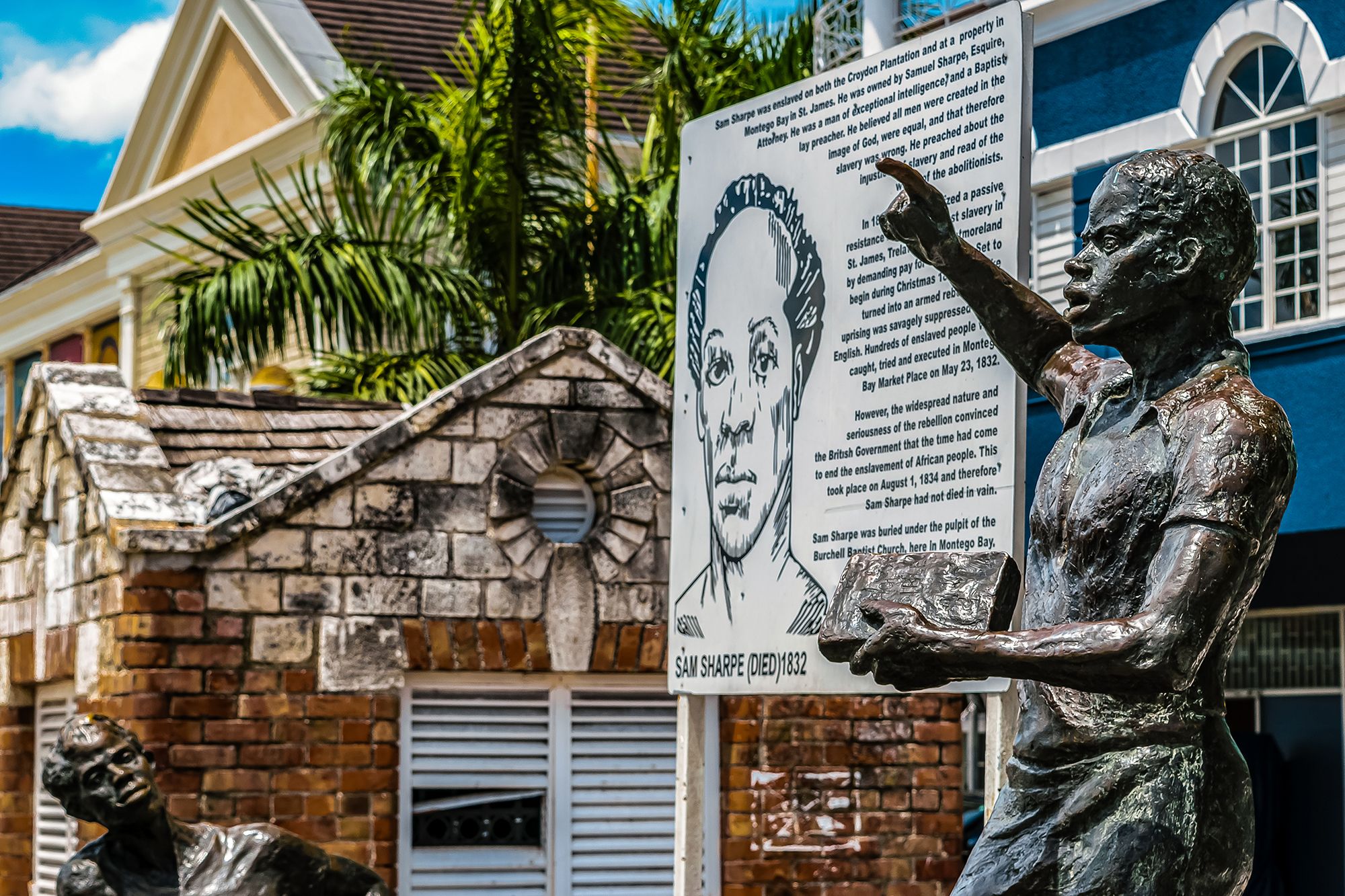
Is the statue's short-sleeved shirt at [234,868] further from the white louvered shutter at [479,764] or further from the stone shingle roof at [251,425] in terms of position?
the stone shingle roof at [251,425]

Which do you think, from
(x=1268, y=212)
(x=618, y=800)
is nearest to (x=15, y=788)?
(x=618, y=800)

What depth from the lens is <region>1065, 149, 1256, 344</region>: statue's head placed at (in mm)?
3025

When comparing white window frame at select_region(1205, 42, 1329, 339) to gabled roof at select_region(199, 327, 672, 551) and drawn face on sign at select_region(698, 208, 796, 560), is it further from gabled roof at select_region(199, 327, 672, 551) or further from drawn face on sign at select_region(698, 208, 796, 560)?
drawn face on sign at select_region(698, 208, 796, 560)

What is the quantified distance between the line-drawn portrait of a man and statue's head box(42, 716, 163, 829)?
1697 millimetres

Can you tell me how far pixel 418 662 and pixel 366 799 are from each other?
59 centimetres

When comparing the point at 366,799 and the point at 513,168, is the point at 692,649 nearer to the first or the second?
the point at 366,799

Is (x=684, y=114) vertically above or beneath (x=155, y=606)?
above

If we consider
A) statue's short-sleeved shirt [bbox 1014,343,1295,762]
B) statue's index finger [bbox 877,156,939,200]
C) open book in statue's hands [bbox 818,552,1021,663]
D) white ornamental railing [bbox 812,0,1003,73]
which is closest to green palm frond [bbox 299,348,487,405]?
white ornamental railing [bbox 812,0,1003,73]

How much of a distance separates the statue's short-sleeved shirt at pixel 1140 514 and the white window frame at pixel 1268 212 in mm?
Answer: 9532

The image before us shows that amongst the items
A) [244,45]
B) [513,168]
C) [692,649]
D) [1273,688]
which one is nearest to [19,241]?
[244,45]

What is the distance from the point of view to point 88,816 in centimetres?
559

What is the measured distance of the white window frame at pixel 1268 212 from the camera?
40.0 ft

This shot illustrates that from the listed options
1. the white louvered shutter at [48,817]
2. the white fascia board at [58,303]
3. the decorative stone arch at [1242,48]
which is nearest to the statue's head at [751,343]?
the white louvered shutter at [48,817]

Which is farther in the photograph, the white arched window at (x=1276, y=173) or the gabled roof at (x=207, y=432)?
the white arched window at (x=1276, y=173)
